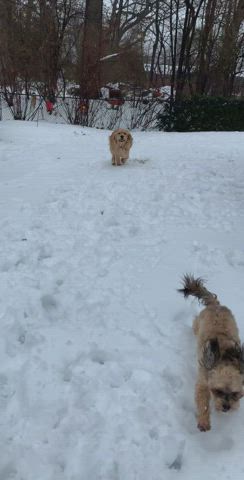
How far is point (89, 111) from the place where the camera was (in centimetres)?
1591

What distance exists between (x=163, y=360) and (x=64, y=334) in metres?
0.90

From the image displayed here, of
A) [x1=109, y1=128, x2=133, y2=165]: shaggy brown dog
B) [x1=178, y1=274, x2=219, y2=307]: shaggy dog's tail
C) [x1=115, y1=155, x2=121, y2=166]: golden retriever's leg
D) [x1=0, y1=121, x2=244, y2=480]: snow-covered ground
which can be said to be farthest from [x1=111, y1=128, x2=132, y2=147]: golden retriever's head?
[x1=178, y1=274, x2=219, y2=307]: shaggy dog's tail

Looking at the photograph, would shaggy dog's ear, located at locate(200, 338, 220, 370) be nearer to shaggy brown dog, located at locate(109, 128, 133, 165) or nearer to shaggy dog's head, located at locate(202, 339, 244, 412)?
shaggy dog's head, located at locate(202, 339, 244, 412)

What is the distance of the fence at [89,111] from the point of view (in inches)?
617

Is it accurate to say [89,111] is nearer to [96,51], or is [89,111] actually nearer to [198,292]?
[96,51]

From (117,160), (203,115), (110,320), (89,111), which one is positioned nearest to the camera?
(110,320)

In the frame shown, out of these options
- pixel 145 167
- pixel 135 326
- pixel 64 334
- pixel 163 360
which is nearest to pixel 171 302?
pixel 135 326

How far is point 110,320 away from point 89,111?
13409 mm

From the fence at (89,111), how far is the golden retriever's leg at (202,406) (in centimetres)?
1428

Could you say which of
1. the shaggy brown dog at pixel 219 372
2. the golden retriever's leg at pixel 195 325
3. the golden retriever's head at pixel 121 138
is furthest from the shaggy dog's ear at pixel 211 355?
the golden retriever's head at pixel 121 138

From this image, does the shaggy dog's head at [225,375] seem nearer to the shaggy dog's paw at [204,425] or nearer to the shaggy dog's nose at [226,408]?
the shaggy dog's nose at [226,408]

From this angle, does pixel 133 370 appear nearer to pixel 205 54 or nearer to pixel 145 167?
pixel 145 167

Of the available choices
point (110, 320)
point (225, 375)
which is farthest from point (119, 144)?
point (225, 375)

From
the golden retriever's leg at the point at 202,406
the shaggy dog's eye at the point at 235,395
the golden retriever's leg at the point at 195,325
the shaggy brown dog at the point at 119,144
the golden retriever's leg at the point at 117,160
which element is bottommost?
the golden retriever's leg at the point at 202,406
